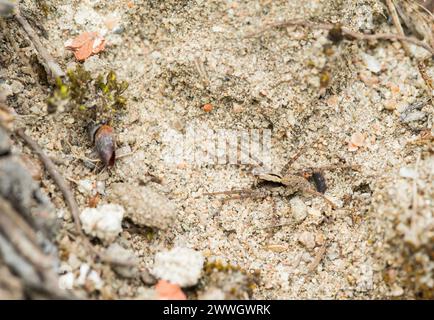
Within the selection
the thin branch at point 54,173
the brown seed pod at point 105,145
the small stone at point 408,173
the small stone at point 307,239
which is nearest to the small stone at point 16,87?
the thin branch at point 54,173

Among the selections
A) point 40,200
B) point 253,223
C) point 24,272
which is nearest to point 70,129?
point 40,200

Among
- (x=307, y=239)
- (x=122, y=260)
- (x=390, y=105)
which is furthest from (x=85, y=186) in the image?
(x=390, y=105)

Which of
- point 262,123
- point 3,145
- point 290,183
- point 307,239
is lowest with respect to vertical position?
point 307,239

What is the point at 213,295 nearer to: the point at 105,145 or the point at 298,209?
the point at 298,209

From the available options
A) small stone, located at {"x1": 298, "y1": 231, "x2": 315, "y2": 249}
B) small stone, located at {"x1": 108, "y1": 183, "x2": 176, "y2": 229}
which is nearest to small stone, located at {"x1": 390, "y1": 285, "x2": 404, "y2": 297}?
small stone, located at {"x1": 298, "y1": 231, "x2": 315, "y2": 249}

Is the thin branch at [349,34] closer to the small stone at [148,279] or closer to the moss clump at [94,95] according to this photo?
the moss clump at [94,95]

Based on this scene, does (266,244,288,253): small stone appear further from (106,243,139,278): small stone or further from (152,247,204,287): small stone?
(106,243,139,278): small stone
